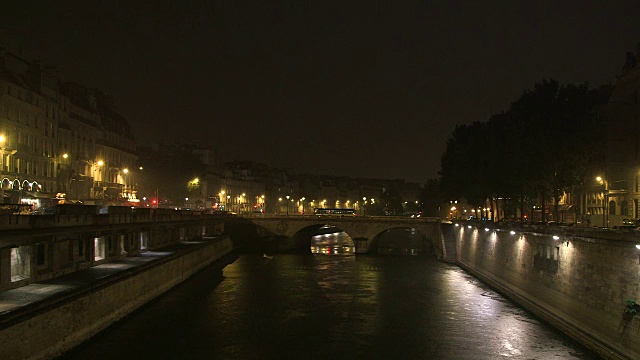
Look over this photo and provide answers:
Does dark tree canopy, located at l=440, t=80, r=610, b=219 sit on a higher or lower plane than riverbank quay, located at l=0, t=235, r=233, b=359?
higher

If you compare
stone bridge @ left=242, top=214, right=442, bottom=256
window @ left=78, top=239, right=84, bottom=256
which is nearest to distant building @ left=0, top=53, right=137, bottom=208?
window @ left=78, top=239, right=84, bottom=256

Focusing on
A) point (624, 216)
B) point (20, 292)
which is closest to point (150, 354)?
point (20, 292)

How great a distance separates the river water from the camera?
31.5 m

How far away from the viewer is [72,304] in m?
28.0

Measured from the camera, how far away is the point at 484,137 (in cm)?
7894

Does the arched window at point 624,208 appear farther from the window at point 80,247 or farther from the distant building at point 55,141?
the distant building at point 55,141

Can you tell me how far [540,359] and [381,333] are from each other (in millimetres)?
9383

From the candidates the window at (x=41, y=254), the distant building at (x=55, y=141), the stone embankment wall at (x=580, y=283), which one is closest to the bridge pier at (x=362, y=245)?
the distant building at (x=55, y=141)

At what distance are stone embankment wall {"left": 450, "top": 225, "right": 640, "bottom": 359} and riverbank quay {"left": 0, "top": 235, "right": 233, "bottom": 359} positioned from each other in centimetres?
2283

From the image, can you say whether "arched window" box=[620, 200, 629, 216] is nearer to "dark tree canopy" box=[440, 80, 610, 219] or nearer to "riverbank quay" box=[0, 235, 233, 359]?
"dark tree canopy" box=[440, 80, 610, 219]

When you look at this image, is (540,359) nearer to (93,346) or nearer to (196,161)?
(93,346)

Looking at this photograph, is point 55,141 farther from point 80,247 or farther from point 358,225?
point 358,225

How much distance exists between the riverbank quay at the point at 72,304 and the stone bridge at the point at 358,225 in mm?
48702

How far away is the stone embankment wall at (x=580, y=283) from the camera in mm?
26891
